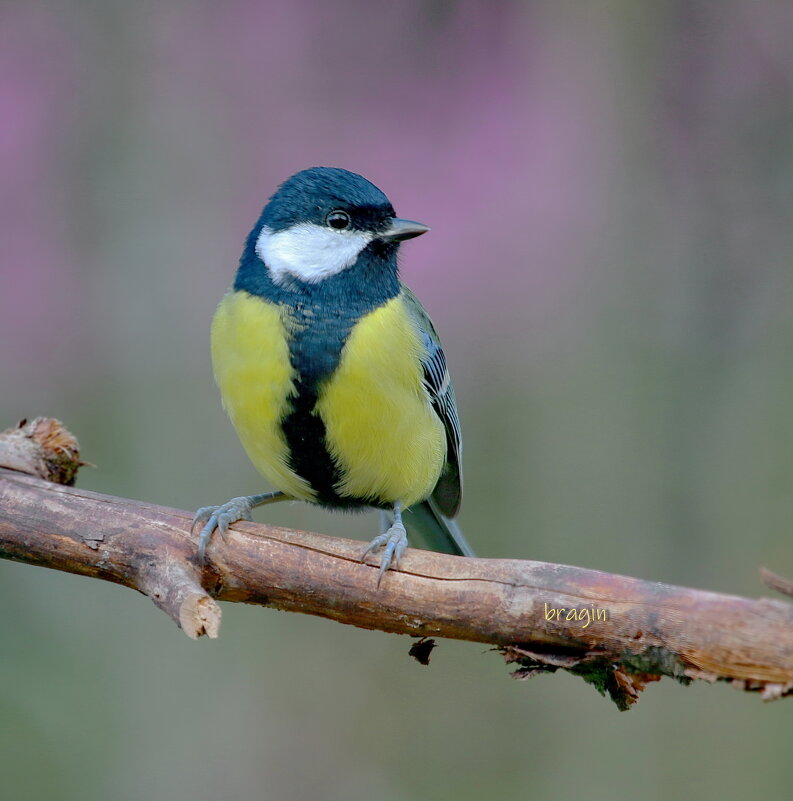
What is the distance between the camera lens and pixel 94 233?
130 inches

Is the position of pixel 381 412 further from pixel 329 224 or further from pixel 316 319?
pixel 329 224

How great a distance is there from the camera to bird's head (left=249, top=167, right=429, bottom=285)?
2.27 metres

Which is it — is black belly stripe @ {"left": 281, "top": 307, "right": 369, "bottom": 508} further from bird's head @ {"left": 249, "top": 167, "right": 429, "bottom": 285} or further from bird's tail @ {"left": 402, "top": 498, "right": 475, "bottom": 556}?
bird's tail @ {"left": 402, "top": 498, "right": 475, "bottom": 556}

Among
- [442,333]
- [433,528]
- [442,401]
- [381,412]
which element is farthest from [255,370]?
[442,333]

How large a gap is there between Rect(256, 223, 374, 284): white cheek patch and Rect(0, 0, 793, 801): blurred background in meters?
0.94

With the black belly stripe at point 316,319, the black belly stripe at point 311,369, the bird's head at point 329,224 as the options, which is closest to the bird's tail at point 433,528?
the black belly stripe at point 316,319

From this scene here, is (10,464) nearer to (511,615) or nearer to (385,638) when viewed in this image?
(511,615)

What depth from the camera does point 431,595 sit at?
1.85m

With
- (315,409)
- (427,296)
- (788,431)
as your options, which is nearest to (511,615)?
(315,409)

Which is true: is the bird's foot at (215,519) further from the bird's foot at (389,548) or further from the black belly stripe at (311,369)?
the bird's foot at (389,548)

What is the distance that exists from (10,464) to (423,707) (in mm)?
1788

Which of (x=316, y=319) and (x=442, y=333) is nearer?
(x=316, y=319)

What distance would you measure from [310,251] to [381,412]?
410 millimetres

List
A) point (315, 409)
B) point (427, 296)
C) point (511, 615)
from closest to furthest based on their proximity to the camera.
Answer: point (511, 615), point (315, 409), point (427, 296)
